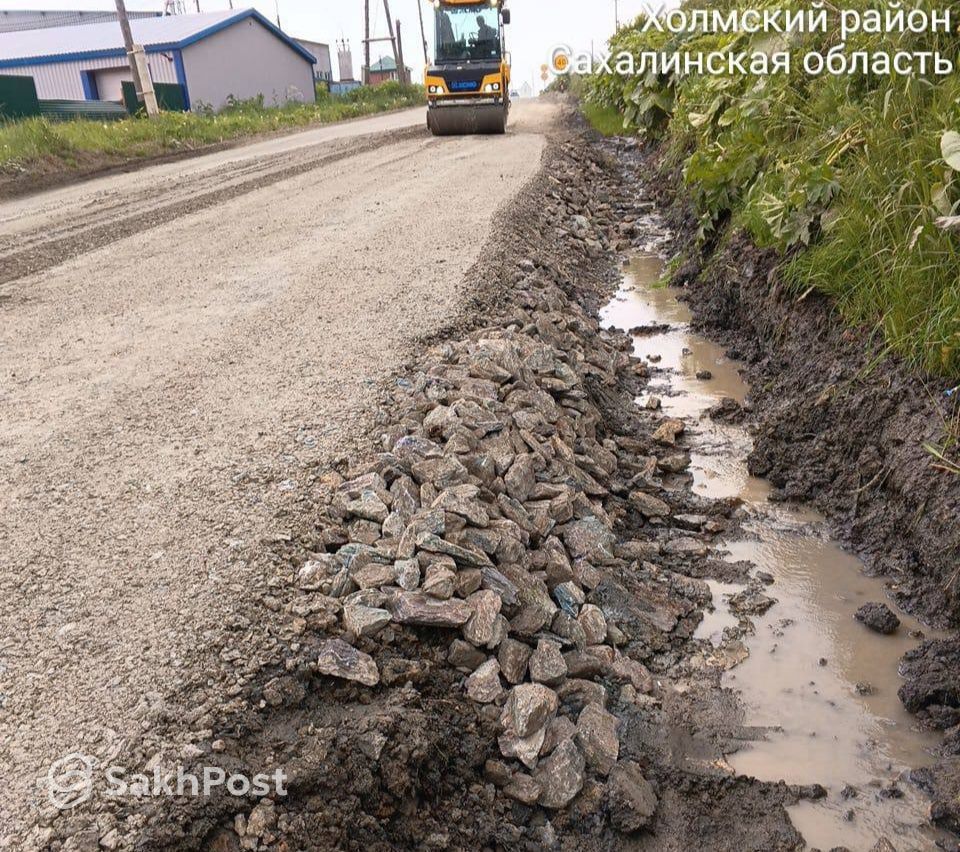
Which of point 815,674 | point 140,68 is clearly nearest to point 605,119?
point 140,68

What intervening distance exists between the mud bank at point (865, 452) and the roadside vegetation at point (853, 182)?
22cm

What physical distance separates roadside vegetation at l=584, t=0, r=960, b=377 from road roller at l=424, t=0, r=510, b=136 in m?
9.24

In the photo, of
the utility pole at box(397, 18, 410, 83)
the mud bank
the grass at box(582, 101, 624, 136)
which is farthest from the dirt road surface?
the utility pole at box(397, 18, 410, 83)

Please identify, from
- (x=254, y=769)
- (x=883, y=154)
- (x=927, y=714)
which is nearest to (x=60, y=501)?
(x=254, y=769)

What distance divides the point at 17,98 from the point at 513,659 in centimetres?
2324

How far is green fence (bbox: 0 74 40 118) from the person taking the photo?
20750 millimetres

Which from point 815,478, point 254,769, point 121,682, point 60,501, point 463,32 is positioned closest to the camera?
point 254,769

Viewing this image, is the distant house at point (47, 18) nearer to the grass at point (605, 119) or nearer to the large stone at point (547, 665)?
the grass at point (605, 119)

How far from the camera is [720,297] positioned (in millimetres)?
7754

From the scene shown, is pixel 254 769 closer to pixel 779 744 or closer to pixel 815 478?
pixel 779 744

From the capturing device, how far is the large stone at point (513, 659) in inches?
129

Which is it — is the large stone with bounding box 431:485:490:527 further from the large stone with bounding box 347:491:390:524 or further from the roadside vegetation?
→ the roadside vegetation

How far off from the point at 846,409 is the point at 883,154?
1.67m

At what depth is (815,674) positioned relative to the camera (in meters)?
3.75
